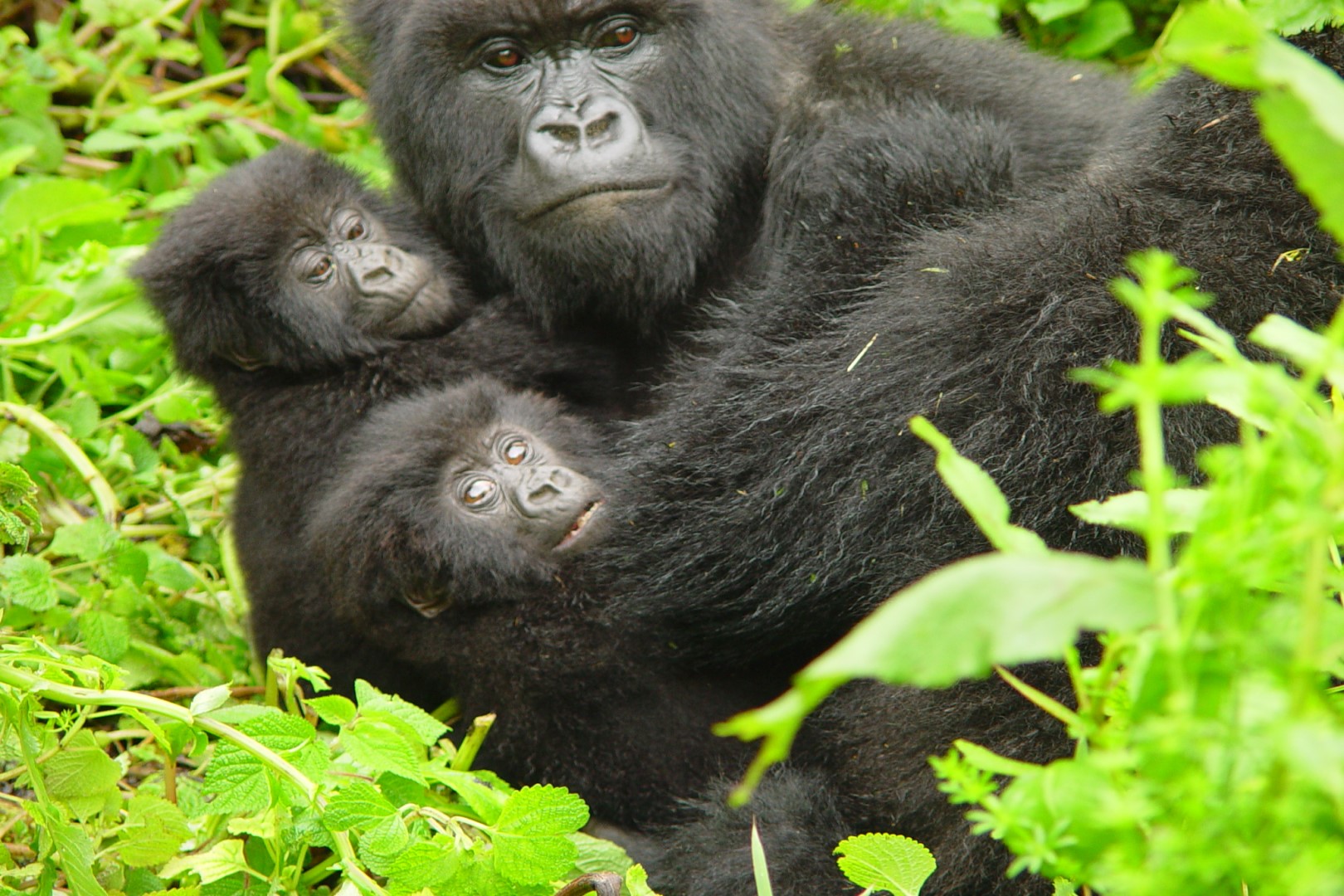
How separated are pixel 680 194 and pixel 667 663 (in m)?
0.87

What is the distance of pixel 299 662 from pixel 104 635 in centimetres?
58

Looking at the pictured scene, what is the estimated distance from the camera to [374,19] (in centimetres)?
269

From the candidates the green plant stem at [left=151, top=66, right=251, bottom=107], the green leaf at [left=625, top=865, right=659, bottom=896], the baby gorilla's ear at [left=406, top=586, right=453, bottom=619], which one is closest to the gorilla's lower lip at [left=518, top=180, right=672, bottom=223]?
the baby gorilla's ear at [left=406, top=586, right=453, bottom=619]

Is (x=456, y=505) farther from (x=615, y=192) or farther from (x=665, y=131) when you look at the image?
(x=665, y=131)

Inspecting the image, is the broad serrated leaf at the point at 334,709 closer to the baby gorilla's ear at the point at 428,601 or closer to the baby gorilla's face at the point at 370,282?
the baby gorilla's ear at the point at 428,601

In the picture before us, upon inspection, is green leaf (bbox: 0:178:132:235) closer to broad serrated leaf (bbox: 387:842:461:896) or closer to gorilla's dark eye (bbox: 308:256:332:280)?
gorilla's dark eye (bbox: 308:256:332:280)

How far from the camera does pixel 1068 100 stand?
8.71 ft

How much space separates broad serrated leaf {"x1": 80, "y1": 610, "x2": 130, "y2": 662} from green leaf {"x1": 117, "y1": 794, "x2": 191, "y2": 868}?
51cm

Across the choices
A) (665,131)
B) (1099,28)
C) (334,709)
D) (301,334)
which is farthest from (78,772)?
(1099,28)

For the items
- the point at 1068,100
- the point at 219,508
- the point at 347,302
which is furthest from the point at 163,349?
the point at 1068,100

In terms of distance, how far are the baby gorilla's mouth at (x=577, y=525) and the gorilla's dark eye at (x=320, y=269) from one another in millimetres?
795

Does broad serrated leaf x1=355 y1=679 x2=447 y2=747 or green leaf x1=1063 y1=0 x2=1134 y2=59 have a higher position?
green leaf x1=1063 y1=0 x2=1134 y2=59

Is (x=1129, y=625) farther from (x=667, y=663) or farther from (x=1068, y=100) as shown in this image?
(x=1068, y=100)

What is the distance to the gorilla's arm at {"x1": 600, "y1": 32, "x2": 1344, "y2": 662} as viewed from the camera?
1.77 meters
